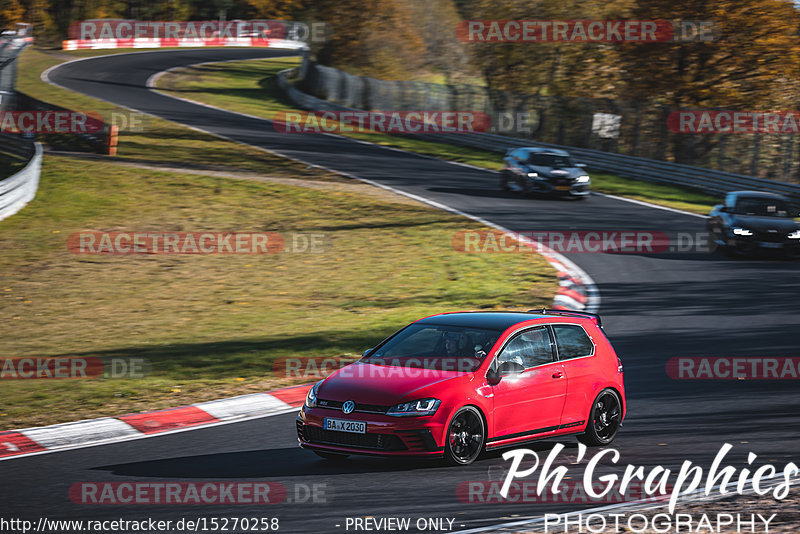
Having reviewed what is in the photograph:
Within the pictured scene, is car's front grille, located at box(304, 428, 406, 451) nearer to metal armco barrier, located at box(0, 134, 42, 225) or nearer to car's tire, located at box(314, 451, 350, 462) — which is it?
car's tire, located at box(314, 451, 350, 462)

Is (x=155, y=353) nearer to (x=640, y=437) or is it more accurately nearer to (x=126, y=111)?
(x=640, y=437)

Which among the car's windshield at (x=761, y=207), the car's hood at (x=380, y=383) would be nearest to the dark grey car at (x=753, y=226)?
the car's windshield at (x=761, y=207)

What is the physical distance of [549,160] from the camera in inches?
1182

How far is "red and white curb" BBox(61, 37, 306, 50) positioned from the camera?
6944 cm

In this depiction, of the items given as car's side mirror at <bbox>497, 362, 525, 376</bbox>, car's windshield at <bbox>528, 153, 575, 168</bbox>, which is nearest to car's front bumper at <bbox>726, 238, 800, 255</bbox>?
car's windshield at <bbox>528, 153, 575, 168</bbox>

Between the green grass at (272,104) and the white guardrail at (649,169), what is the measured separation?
414 millimetres

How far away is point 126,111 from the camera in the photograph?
137ft

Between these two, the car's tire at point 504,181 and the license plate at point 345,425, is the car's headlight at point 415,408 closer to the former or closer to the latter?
the license plate at point 345,425

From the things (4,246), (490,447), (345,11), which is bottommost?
(4,246)

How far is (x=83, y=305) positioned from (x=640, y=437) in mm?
10653

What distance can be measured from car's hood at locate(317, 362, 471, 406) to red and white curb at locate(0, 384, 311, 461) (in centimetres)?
212

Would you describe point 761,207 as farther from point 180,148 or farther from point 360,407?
point 180,148

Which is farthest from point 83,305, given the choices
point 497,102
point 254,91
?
point 254,91

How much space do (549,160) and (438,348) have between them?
69.9 feet
